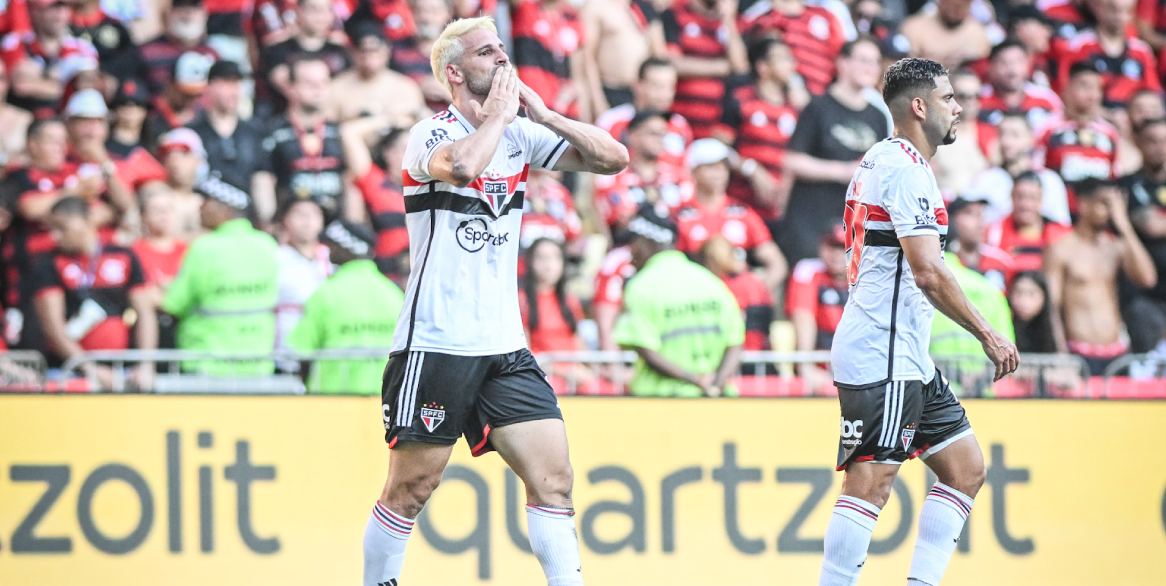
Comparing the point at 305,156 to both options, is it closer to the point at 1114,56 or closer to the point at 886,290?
the point at 886,290

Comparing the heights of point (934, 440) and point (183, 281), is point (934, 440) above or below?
below

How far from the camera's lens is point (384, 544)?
580cm

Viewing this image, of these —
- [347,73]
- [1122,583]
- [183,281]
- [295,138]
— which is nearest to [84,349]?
[183,281]

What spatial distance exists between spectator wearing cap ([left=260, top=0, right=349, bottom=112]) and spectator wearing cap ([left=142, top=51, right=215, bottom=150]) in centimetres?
55

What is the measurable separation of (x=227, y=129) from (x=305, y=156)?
0.81m

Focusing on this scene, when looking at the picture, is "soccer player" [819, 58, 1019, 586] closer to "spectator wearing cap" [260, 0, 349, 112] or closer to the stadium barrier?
the stadium barrier

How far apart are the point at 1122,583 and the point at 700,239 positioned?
396 centimetres

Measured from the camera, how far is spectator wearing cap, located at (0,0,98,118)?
1155cm

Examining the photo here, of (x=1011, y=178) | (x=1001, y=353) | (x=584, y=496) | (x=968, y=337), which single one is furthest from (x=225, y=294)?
(x=1011, y=178)

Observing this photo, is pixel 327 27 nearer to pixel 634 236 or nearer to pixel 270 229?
pixel 270 229

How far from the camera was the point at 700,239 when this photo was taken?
35.3ft

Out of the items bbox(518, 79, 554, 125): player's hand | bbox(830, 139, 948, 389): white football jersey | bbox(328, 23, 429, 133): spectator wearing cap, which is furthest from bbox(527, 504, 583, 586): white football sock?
bbox(328, 23, 429, 133): spectator wearing cap

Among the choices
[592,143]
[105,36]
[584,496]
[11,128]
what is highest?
[105,36]

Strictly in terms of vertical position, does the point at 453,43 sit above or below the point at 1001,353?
above
